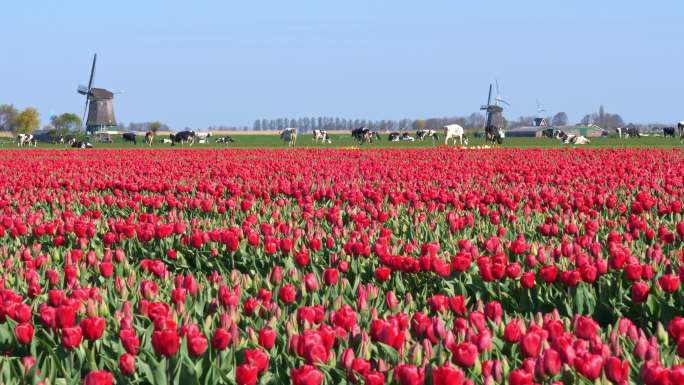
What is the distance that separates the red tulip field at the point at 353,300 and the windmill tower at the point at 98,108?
102844 millimetres

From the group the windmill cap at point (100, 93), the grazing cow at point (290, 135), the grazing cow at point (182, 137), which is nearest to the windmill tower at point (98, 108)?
the windmill cap at point (100, 93)

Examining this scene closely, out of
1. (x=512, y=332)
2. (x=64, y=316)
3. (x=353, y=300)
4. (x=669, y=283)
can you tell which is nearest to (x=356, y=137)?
(x=353, y=300)

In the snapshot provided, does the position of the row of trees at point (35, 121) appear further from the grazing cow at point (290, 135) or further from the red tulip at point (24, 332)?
the red tulip at point (24, 332)

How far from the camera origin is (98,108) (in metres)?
111

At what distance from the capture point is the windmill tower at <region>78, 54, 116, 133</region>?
109 meters

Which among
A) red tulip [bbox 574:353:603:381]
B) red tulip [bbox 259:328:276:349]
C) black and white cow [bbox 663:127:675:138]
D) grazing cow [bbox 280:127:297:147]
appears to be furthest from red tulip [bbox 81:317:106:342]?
black and white cow [bbox 663:127:675:138]

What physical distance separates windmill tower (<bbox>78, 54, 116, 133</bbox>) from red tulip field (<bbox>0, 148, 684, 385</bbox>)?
10284 cm

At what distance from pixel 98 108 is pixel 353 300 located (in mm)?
110535

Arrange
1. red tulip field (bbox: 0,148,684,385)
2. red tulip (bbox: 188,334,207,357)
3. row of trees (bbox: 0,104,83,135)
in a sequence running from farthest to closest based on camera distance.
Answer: row of trees (bbox: 0,104,83,135) < red tulip (bbox: 188,334,207,357) < red tulip field (bbox: 0,148,684,385)

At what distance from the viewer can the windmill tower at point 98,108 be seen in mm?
109250

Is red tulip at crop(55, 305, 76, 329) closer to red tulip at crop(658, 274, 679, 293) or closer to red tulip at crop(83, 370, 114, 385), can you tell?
red tulip at crop(83, 370, 114, 385)

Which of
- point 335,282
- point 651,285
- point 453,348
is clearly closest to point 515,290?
point 651,285

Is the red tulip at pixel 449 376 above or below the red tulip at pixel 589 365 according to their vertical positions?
above

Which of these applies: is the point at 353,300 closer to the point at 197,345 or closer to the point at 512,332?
the point at 512,332
